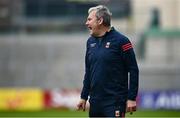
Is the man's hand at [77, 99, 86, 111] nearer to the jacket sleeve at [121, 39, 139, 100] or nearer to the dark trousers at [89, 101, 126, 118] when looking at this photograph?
the dark trousers at [89, 101, 126, 118]

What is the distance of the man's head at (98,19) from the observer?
327 inches

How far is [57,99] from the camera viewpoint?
2692 centimetres

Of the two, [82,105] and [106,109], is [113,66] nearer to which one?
[106,109]

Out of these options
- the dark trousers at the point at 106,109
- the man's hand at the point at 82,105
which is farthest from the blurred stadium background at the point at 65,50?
the dark trousers at the point at 106,109

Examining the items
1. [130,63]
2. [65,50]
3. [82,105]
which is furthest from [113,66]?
[65,50]

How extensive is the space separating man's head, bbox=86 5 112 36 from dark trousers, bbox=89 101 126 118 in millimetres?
776

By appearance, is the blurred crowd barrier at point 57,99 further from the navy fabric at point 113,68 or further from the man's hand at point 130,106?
the man's hand at point 130,106

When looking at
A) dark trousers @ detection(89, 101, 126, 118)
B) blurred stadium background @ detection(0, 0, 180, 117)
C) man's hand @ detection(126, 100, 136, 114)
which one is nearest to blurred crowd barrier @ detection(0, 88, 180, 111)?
blurred stadium background @ detection(0, 0, 180, 117)

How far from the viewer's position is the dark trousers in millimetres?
8250

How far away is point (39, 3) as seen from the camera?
31469mm

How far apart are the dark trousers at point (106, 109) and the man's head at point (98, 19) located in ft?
2.55

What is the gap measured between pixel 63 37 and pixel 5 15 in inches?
120

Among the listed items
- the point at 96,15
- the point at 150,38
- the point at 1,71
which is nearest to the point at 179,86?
the point at 150,38

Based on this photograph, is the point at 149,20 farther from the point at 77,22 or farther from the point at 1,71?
the point at 1,71
